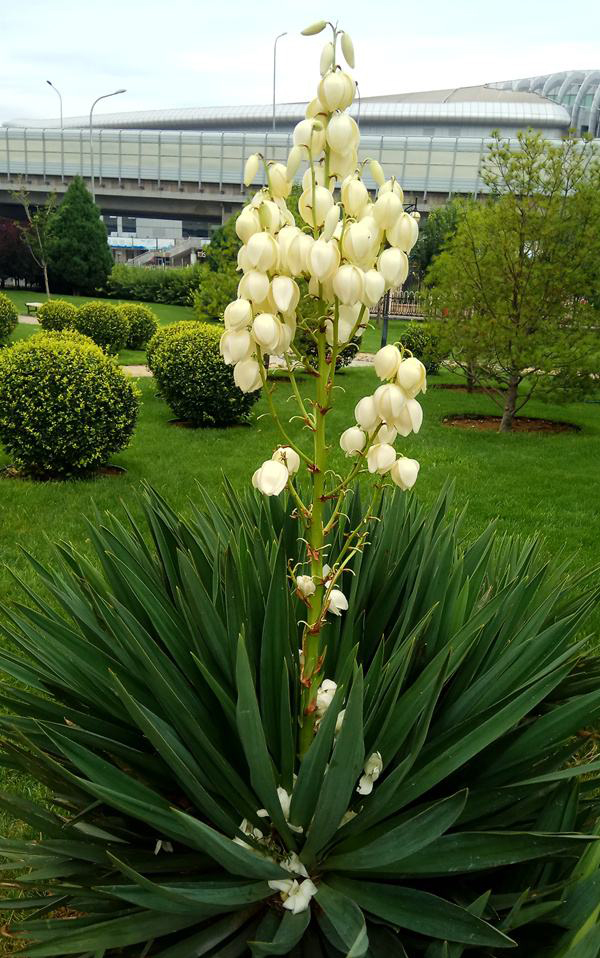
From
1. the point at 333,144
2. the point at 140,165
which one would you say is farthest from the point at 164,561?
the point at 140,165

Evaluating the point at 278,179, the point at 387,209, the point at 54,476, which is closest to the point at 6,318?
the point at 54,476

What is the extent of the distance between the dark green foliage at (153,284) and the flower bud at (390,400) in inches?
1203

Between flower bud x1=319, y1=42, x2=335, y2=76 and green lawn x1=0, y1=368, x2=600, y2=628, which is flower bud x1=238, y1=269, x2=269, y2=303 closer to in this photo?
flower bud x1=319, y1=42, x2=335, y2=76

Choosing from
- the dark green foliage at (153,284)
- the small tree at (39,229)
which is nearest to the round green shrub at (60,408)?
the small tree at (39,229)

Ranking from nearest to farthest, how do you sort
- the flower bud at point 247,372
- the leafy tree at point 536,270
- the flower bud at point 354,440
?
the flower bud at point 247,372 → the flower bud at point 354,440 → the leafy tree at point 536,270

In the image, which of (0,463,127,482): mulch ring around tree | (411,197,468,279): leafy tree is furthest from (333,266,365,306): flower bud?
(411,197,468,279): leafy tree

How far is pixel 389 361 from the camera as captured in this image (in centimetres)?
152

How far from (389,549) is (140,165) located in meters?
51.2

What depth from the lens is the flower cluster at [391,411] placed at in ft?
4.93

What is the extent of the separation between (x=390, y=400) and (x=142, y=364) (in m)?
14.7

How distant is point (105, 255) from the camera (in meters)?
31.1

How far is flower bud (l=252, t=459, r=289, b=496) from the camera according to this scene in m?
1.53

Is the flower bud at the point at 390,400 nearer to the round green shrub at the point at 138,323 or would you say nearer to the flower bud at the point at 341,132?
the flower bud at the point at 341,132

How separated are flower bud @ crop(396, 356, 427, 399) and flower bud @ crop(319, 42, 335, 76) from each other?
24.1 inches
